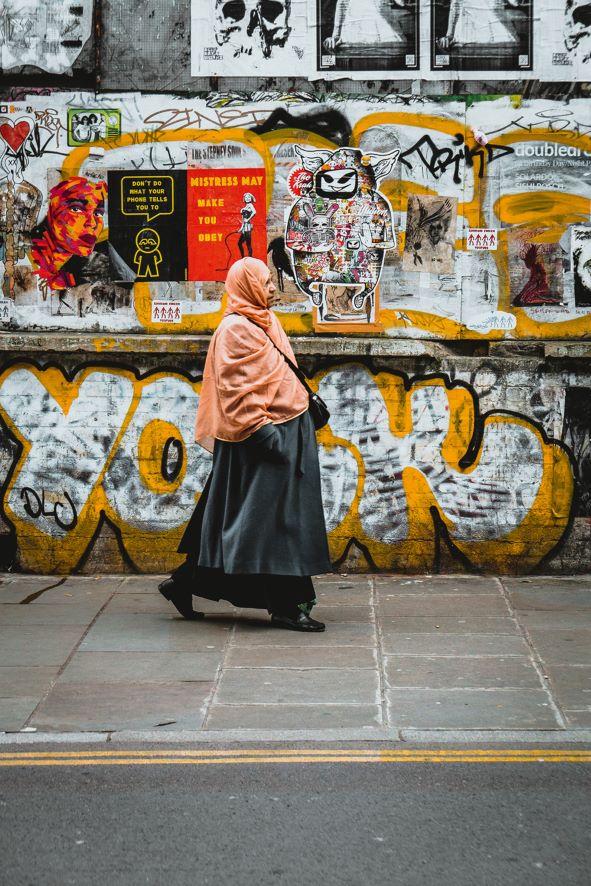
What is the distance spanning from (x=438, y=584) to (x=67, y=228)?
3613 mm

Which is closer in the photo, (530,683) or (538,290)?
(530,683)

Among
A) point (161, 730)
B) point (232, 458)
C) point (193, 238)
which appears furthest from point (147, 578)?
point (161, 730)

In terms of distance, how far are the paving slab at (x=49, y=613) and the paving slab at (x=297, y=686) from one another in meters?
1.53

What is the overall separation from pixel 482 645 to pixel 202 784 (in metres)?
2.44

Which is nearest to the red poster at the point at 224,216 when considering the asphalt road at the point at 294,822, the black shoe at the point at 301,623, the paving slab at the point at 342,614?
the paving slab at the point at 342,614

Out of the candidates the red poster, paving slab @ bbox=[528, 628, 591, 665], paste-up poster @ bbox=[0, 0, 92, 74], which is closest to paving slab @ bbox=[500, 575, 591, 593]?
paving slab @ bbox=[528, 628, 591, 665]

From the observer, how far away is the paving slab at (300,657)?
638 centimetres

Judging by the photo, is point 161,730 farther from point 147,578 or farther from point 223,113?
point 223,113

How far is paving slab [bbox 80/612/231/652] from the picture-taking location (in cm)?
674

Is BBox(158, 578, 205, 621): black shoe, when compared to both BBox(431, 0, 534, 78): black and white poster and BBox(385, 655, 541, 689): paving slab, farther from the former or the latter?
BBox(431, 0, 534, 78): black and white poster

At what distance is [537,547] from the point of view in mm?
8508

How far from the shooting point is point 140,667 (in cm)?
635

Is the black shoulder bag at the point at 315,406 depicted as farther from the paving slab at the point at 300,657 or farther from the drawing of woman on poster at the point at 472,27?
the drawing of woman on poster at the point at 472,27

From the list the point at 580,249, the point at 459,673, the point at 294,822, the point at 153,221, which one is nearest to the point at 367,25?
the point at 153,221
